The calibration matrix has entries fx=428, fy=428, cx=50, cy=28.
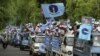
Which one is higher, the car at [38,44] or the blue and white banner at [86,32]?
the blue and white banner at [86,32]

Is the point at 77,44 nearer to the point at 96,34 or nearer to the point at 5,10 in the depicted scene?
the point at 96,34

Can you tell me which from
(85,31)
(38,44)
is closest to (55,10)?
(38,44)

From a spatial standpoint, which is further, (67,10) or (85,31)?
(67,10)

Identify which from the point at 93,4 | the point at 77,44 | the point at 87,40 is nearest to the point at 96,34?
the point at 87,40

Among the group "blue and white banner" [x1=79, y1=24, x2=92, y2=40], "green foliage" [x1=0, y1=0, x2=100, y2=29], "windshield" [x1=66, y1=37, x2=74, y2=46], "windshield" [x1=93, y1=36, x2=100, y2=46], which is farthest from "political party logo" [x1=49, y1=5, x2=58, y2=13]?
"windshield" [x1=93, y1=36, x2=100, y2=46]

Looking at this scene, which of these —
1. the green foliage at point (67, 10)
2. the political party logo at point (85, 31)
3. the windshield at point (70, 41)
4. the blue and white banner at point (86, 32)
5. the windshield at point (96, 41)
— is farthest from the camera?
the green foliage at point (67, 10)

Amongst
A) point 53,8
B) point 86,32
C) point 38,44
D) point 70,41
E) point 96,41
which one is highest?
point 86,32

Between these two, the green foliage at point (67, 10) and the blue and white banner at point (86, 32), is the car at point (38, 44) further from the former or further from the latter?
the blue and white banner at point (86, 32)

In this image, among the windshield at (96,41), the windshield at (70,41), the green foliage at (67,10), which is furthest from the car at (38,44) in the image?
the windshield at (96,41)

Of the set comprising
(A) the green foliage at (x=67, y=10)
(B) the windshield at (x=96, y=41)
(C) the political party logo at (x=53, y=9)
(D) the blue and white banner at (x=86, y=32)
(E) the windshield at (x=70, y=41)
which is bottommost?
(A) the green foliage at (x=67, y=10)

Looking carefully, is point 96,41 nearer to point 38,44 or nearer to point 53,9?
point 53,9

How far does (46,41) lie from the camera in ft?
99.6

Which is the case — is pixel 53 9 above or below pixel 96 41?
below

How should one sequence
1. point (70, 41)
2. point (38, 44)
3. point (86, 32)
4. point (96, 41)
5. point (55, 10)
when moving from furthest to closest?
point (38, 44)
point (55, 10)
point (70, 41)
point (86, 32)
point (96, 41)
